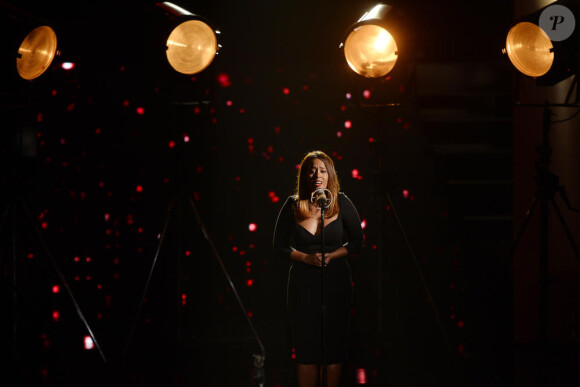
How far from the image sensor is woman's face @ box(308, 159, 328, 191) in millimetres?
2447

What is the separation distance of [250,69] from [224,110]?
378 millimetres

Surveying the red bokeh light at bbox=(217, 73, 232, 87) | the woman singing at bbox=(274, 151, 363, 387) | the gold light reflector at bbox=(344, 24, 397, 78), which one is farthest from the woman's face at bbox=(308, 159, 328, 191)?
the red bokeh light at bbox=(217, 73, 232, 87)

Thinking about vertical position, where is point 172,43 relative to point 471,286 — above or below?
above

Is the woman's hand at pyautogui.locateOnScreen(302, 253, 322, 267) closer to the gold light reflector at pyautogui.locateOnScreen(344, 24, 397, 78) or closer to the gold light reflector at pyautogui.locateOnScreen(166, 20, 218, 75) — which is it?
the gold light reflector at pyautogui.locateOnScreen(344, 24, 397, 78)

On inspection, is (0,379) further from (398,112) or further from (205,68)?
(398,112)

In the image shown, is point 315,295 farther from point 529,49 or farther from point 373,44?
point 529,49

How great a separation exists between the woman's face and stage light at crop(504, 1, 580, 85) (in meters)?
1.26

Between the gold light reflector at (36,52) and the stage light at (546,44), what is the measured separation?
2.52 metres

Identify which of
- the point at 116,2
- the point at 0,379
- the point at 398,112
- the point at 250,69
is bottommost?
the point at 0,379

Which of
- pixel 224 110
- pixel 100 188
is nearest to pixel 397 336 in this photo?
pixel 224 110

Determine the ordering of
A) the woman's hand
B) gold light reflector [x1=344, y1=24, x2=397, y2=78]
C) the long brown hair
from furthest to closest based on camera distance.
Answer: gold light reflector [x1=344, y1=24, x2=397, y2=78] → the long brown hair → the woman's hand

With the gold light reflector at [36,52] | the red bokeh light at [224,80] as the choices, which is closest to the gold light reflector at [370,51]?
the red bokeh light at [224,80]

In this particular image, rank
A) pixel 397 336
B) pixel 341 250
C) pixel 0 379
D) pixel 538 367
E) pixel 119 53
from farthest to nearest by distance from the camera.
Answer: pixel 119 53
pixel 397 336
pixel 538 367
pixel 0 379
pixel 341 250

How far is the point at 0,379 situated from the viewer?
2.86m
